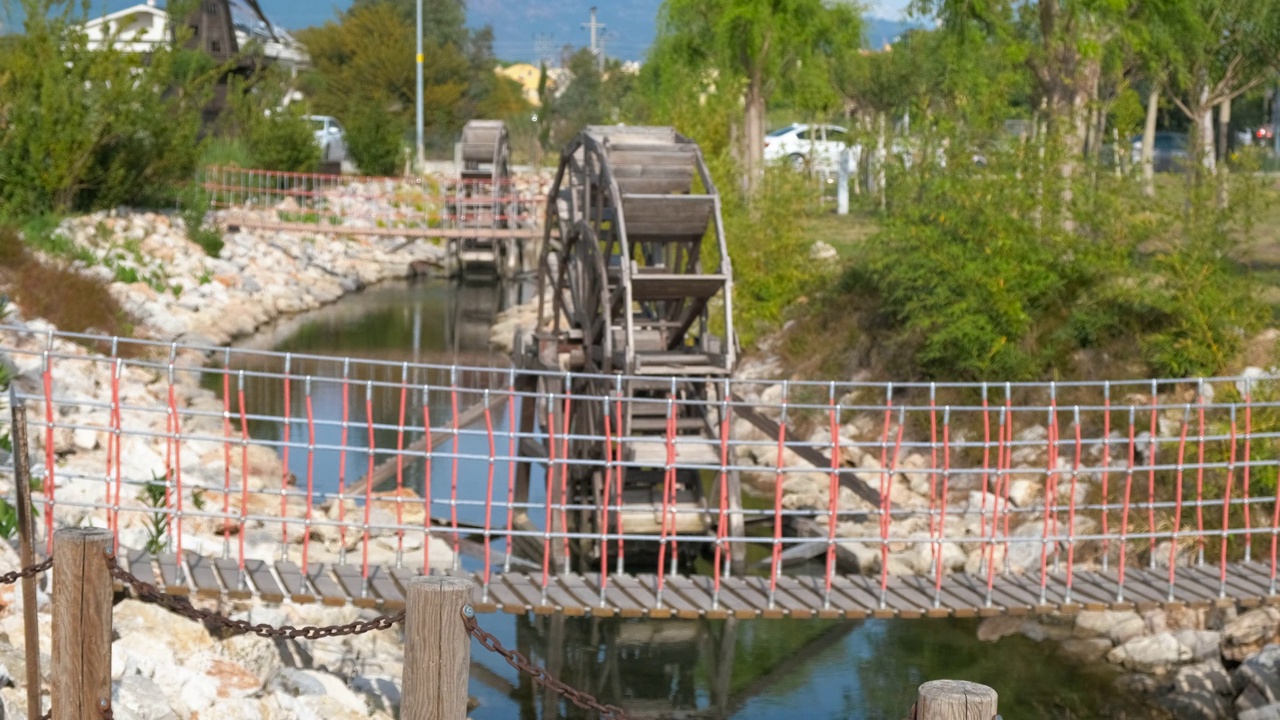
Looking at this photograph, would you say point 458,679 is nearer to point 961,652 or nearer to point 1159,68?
point 961,652

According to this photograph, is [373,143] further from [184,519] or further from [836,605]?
[836,605]

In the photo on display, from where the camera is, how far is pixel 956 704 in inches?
121

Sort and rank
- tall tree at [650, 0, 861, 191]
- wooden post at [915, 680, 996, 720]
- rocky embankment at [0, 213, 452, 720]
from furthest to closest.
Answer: tall tree at [650, 0, 861, 191], rocky embankment at [0, 213, 452, 720], wooden post at [915, 680, 996, 720]

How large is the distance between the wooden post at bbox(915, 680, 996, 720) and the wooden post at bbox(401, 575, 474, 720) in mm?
1135

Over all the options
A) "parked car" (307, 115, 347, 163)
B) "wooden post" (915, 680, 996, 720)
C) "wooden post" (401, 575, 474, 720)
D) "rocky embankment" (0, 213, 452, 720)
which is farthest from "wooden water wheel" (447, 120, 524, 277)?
"wooden post" (915, 680, 996, 720)

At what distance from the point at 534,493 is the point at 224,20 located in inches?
1232

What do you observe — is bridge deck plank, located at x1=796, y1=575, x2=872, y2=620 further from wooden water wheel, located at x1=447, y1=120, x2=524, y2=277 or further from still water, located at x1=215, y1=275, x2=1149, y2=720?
wooden water wheel, located at x1=447, y1=120, x2=524, y2=277

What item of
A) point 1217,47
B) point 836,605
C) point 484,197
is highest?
point 1217,47

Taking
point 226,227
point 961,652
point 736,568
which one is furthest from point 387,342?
point 961,652

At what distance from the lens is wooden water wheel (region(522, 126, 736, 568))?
450 inches

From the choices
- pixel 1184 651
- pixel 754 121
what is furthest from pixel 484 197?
pixel 1184 651

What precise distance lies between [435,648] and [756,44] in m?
21.0

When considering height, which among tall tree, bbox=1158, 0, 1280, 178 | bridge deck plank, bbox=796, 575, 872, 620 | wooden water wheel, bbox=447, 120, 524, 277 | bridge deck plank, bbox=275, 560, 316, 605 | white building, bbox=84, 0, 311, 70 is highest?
white building, bbox=84, 0, 311, 70

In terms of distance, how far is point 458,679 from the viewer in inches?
147
